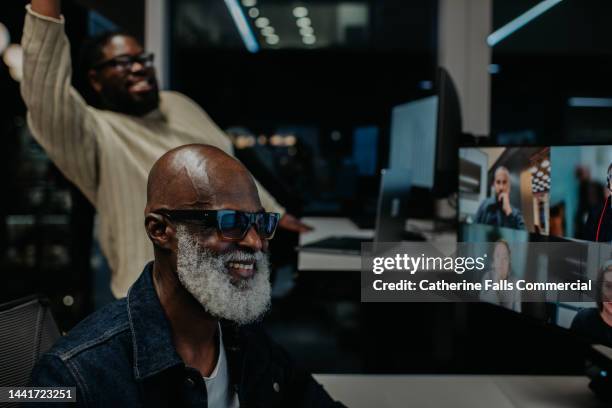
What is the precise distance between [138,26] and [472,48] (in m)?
1.64

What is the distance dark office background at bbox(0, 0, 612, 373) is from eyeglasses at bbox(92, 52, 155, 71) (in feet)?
3.23

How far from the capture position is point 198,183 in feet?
2.83

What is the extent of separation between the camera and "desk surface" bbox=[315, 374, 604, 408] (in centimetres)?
120

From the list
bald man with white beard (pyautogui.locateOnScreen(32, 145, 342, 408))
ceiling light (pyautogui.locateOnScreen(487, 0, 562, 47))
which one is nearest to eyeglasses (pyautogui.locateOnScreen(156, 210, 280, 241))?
bald man with white beard (pyautogui.locateOnScreen(32, 145, 342, 408))

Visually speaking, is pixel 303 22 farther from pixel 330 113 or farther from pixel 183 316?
pixel 183 316

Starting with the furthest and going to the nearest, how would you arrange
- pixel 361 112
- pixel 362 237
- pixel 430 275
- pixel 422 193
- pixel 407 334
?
pixel 361 112, pixel 407 334, pixel 422 193, pixel 362 237, pixel 430 275

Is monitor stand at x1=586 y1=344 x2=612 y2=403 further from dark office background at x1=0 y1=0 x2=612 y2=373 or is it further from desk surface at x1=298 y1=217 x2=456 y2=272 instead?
dark office background at x1=0 y1=0 x2=612 y2=373

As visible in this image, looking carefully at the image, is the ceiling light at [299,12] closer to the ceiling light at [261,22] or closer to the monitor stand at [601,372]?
the ceiling light at [261,22]

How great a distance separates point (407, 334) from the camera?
2.66 metres

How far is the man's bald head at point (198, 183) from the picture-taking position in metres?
0.86

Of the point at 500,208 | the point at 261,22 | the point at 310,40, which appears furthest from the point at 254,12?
the point at 500,208

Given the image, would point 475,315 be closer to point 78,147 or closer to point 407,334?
point 407,334

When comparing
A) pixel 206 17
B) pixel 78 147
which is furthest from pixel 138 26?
pixel 78 147
